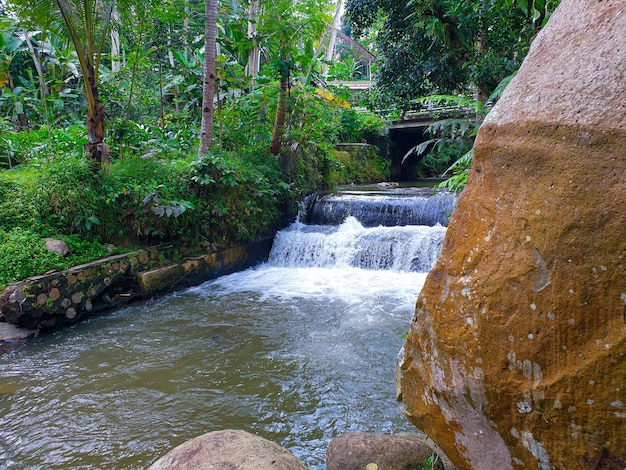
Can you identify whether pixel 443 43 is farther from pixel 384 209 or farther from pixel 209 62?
pixel 209 62

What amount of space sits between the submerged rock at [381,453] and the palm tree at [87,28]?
5942 millimetres

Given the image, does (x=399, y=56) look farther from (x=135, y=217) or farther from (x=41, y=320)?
(x=41, y=320)

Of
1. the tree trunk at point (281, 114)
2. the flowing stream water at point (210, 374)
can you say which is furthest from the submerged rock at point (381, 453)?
the tree trunk at point (281, 114)

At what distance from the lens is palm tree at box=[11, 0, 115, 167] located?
6316 mm

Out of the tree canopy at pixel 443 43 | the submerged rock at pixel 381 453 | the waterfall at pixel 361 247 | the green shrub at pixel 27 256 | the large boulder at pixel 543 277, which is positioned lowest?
the waterfall at pixel 361 247

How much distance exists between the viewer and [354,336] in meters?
5.46

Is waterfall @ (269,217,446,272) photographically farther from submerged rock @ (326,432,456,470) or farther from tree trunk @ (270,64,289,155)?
submerged rock @ (326,432,456,470)

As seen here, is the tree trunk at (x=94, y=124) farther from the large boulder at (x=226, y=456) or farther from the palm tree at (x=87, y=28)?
the large boulder at (x=226, y=456)

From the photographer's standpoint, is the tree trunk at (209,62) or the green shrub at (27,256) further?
the tree trunk at (209,62)

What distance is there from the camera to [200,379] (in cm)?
441

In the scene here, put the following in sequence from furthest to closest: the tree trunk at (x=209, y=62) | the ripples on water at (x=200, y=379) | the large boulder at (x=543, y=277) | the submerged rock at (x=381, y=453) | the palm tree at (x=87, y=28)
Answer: the tree trunk at (x=209, y=62)
the palm tree at (x=87, y=28)
the ripples on water at (x=200, y=379)
the submerged rock at (x=381, y=453)
the large boulder at (x=543, y=277)

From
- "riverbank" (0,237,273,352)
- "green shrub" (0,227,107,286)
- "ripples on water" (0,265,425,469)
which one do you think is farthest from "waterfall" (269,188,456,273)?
"green shrub" (0,227,107,286)

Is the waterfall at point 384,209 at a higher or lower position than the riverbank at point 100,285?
higher

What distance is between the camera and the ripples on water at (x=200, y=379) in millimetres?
3467
